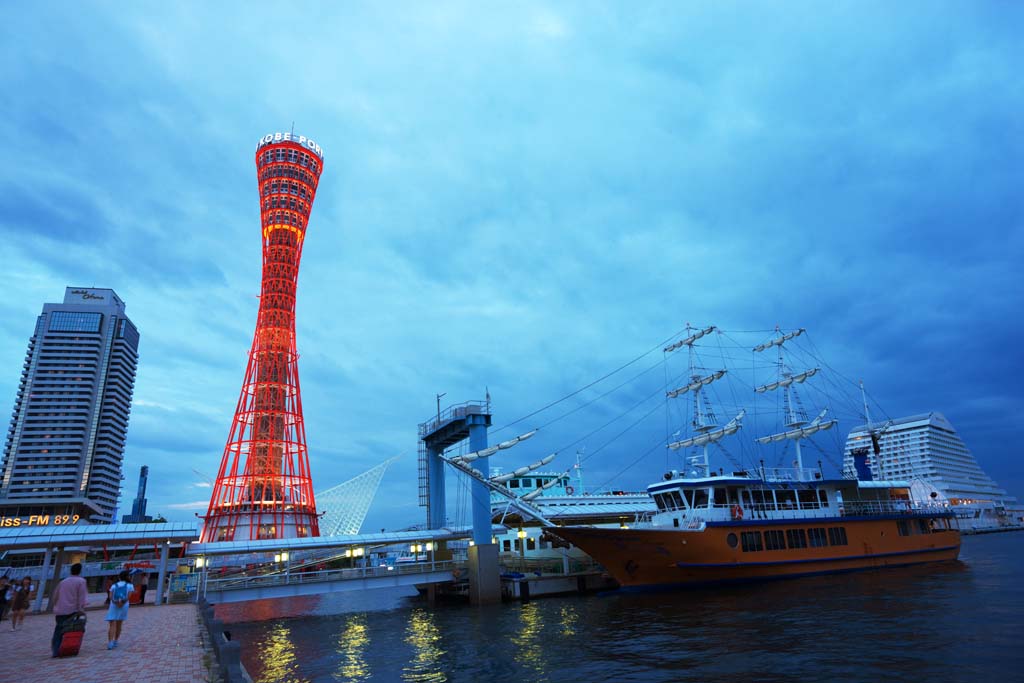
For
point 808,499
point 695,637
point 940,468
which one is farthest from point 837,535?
point 940,468

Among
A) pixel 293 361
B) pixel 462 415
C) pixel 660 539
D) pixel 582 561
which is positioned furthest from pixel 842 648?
pixel 293 361

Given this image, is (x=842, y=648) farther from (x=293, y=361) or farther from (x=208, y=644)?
(x=293, y=361)

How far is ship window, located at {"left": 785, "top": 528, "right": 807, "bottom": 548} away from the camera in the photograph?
37.7m

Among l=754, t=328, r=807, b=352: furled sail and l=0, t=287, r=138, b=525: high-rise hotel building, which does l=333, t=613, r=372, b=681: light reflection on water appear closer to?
l=754, t=328, r=807, b=352: furled sail

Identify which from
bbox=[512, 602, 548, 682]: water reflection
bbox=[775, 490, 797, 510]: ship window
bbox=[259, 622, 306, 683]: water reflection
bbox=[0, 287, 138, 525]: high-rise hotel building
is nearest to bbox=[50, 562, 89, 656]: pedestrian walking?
bbox=[259, 622, 306, 683]: water reflection

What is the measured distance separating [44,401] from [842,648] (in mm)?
146182

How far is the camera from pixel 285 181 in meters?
56.2

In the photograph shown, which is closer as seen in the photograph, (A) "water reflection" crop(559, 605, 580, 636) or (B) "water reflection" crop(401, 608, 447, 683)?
(B) "water reflection" crop(401, 608, 447, 683)

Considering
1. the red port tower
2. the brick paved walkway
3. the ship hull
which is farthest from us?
the red port tower

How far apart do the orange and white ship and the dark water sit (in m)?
1.60

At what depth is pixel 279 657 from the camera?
23.4 meters

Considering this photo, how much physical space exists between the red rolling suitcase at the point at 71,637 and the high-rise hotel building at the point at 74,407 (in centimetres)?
11553

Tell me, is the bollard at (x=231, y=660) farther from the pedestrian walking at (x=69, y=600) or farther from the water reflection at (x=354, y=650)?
the water reflection at (x=354, y=650)

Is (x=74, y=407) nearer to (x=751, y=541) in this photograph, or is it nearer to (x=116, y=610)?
(x=116, y=610)
